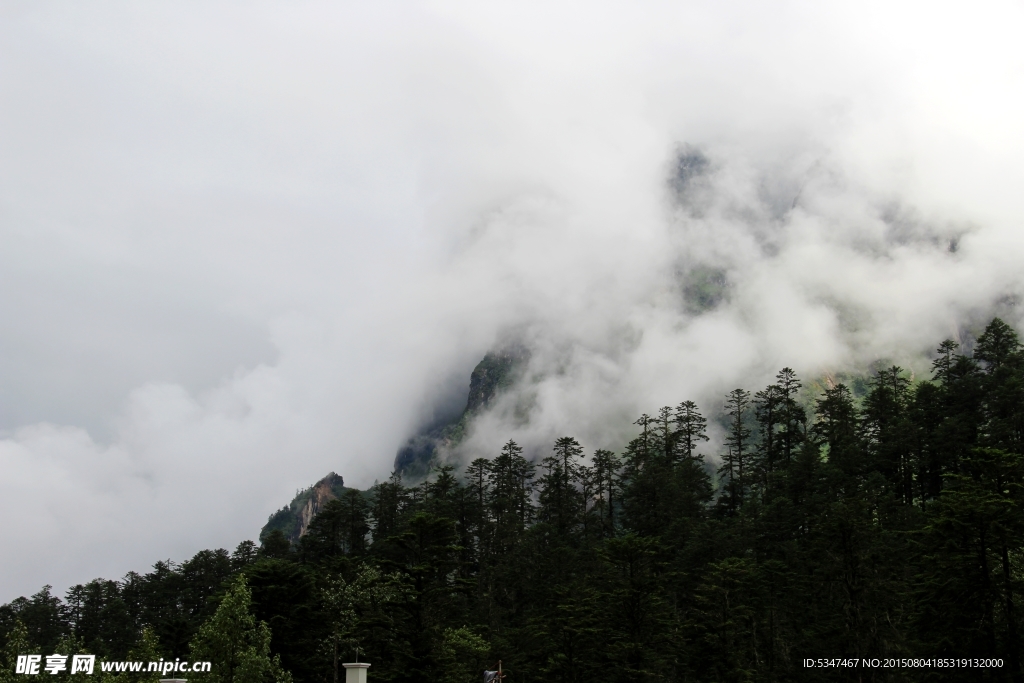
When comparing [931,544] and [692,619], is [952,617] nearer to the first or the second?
[931,544]

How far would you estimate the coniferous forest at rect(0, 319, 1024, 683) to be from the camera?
2045 inches

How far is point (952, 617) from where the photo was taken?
46812mm

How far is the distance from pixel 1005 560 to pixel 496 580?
196 ft

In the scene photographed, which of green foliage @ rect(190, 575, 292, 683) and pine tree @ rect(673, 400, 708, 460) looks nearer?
green foliage @ rect(190, 575, 292, 683)

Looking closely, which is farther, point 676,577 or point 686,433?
point 686,433

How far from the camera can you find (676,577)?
271 ft

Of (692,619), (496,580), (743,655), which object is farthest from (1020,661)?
(496,580)

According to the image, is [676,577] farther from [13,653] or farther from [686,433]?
[13,653]

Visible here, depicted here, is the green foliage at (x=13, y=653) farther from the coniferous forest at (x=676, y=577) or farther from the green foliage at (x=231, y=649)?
the green foliage at (x=231, y=649)

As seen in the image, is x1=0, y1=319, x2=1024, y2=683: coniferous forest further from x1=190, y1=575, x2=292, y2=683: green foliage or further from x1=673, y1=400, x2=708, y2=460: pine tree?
x1=673, y1=400, x2=708, y2=460: pine tree

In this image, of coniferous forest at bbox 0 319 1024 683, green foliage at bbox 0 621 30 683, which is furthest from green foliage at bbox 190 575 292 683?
green foliage at bbox 0 621 30 683

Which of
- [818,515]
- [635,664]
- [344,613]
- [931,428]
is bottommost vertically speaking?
[635,664]

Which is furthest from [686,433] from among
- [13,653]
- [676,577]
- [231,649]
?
[13,653]

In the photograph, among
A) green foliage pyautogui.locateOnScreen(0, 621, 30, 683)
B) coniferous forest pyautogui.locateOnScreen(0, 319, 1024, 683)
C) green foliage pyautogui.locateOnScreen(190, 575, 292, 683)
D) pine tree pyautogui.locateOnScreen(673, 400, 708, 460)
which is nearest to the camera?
coniferous forest pyautogui.locateOnScreen(0, 319, 1024, 683)
